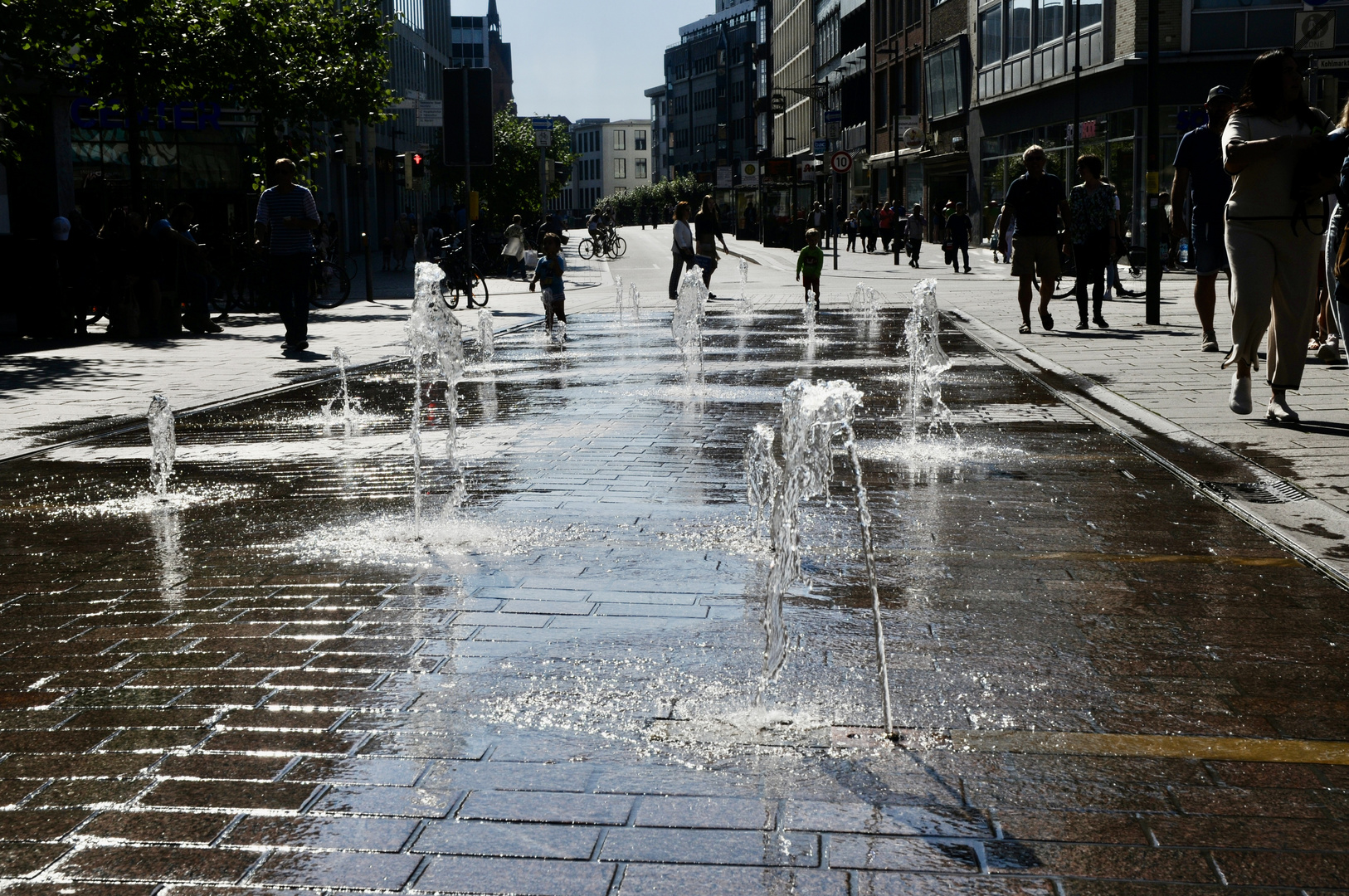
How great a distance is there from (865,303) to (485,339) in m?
8.47

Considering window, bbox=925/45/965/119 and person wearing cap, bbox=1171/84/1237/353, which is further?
window, bbox=925/45/965/119

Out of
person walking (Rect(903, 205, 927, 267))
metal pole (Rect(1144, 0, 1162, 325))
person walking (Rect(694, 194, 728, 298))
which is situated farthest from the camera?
person walking (Rect(903, 205, 927, 267))

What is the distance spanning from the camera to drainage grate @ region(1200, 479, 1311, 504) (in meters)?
6.85

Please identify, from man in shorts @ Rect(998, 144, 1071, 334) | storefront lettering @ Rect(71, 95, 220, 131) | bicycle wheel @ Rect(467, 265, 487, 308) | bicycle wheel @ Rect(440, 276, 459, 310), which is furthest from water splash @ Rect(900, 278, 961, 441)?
storefront lettering @ Rect(71, 95, 220, 131)

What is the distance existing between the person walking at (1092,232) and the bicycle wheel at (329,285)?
12.3 metres

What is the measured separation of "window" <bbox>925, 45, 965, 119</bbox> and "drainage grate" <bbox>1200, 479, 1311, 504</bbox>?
4588cm

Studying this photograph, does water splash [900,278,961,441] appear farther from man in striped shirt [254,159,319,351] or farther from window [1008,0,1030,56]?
window [1008,0,1030,56]

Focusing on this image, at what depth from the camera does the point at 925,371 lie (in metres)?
13.4

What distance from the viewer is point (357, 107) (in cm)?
2664

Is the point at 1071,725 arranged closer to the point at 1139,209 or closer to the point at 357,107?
the point at 357,107

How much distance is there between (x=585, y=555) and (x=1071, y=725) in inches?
98.2

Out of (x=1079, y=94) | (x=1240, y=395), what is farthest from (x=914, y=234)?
(x=1240, y=395)

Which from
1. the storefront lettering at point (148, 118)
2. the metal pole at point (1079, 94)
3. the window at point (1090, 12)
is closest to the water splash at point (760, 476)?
the storefront lettering at point (148, 118)

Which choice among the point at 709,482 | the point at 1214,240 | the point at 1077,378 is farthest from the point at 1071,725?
the point at 1214,240
